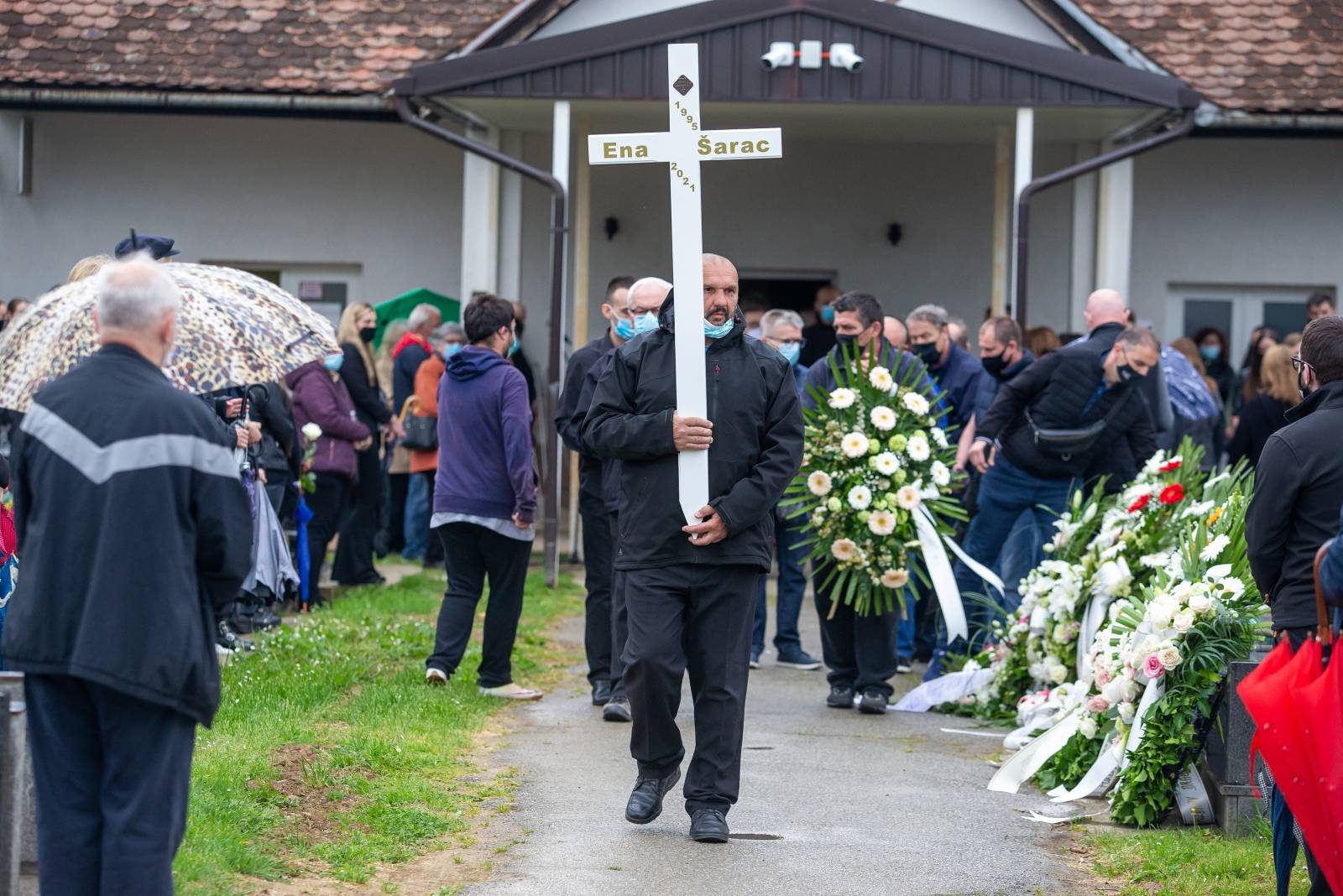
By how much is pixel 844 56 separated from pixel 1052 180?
1889 millimetres

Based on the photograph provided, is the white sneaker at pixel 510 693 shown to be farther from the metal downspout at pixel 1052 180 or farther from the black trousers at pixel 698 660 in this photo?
the metal downspout at pixel 1052 180

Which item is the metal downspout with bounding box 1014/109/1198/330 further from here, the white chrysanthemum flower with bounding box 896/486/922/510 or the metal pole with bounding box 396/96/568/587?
the white chrysanthemum flower with bounding box 896/486/922/510

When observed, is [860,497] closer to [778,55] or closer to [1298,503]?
[1298,503]

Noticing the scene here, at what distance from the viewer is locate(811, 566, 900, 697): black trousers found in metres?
8.23

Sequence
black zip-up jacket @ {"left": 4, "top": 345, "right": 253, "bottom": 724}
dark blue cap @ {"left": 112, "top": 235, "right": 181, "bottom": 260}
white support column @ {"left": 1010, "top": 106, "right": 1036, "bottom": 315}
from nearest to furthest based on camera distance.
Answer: black zip-up jacket @ {"left": 4, "top": 345, "right": 253, "bottom": 724}, dark blue cap @ {"left": 112, "top": 235, "right": 181, "bottom": 260}, white support column @ {"left": 1010, "top": 106, "right": 1036, "bottom": 315}

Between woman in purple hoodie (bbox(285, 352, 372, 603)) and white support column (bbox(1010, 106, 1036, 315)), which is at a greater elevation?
white support column (bbox(1010, 106, 1036, 315))

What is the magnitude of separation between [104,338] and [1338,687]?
3283mm

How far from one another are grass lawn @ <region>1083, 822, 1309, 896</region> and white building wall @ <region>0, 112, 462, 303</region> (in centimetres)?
1144

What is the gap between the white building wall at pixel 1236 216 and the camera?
16.1m

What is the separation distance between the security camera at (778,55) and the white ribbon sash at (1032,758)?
22.7ft

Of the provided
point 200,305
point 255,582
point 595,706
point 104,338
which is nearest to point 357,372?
point 255,582

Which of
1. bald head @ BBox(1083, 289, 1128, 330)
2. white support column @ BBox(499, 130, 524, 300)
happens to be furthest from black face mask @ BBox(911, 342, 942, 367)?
white support column @ BBox(499, 130, 524, 300)

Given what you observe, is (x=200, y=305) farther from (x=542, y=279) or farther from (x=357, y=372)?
(x=542, y=279)

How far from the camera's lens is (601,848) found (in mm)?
5637
